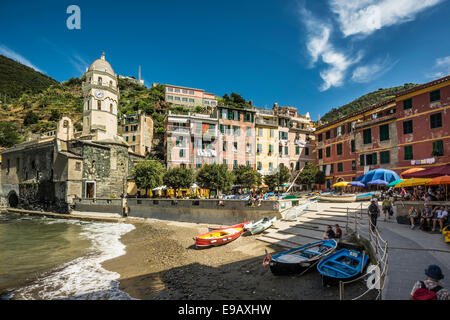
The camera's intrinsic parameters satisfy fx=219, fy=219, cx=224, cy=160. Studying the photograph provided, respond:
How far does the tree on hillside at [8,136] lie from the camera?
6575 centimetres

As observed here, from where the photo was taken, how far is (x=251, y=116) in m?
43.3

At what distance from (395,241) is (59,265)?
18878 mm

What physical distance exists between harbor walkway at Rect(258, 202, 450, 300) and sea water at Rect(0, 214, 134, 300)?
32.1ft

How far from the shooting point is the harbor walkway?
6355mm

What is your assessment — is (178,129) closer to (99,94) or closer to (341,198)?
(99,94)

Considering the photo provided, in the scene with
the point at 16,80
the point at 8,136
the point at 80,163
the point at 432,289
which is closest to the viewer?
the point at 432,289

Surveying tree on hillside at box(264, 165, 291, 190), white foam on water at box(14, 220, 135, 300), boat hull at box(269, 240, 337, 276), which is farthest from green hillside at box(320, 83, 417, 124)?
white foam on water at box(14, 220, 135, 300)

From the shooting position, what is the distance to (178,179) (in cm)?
3198

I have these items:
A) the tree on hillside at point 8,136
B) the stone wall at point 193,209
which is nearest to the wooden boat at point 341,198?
the stone wall at point 193,209

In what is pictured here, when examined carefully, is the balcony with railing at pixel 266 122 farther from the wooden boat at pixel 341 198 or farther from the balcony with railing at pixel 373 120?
the wooden boat at pixel 341 198

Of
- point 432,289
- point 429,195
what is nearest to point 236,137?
point 429,195
